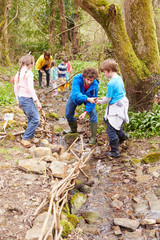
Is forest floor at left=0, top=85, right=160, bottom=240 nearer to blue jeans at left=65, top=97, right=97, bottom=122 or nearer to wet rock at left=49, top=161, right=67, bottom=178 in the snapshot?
wet rock at left=49, top=161, right=67, bottom=178

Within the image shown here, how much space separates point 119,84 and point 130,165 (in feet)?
4.81

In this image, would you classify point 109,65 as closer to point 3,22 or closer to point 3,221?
point 3,221

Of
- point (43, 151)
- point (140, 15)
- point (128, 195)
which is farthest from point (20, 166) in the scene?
point (140, 15)

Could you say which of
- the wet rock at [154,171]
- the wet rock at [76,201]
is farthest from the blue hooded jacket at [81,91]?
the wet rock at [76,201]

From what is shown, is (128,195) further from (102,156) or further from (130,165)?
(102,156)

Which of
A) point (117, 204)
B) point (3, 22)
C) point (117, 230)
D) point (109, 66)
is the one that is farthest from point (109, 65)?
point (3, 22)

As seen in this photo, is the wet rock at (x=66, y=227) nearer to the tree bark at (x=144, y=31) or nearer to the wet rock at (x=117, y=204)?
the wet rock at (x=117, y=204)

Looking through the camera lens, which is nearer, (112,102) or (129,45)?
(112,102)

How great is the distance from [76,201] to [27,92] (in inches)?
90.7

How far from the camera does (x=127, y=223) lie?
2725 mm

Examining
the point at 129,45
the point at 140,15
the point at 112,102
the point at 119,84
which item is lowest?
the point at 112,102

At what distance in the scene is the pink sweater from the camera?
433cm

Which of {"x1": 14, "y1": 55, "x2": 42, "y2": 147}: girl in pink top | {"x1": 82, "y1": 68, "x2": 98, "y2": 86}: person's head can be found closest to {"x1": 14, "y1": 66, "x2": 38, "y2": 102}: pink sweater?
{"x1": 14, "y1": 55, "x2": 42, "y2": 147}: girl in pink top

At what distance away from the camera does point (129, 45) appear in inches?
205
